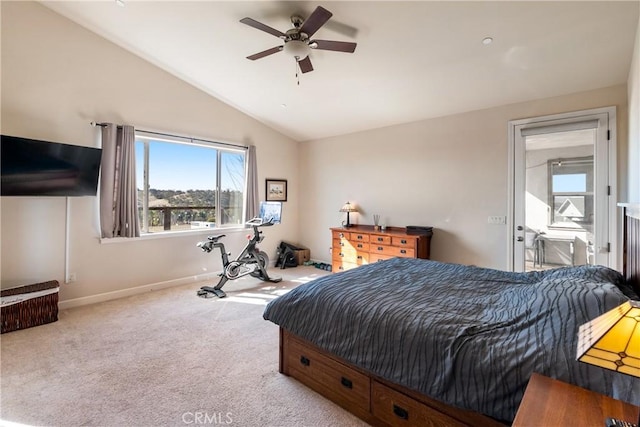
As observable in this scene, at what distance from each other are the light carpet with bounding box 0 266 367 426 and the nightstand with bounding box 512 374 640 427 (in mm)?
1178

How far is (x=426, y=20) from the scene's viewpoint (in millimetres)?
2773

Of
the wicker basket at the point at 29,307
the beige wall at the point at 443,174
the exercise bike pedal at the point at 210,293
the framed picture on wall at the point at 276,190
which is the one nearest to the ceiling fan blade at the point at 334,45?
the beige wall at the point at 443,174

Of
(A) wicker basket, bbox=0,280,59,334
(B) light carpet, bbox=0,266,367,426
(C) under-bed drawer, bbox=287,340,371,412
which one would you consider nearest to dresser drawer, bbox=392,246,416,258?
(B) light carpet, bbox=0,266,367,426

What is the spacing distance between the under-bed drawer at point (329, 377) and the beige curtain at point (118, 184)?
3263 millimetres

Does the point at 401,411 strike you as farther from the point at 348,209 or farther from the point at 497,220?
the point at 348,209

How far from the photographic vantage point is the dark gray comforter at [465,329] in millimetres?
1308

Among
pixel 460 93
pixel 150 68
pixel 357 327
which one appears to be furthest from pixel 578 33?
pixel 150 68

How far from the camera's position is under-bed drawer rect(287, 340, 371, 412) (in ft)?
6.19

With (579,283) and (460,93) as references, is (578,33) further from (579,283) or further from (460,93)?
(579,283)

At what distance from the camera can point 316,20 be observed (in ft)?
8.16

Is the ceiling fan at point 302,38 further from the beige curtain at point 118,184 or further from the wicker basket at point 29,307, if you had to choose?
the wicker basket at point 29,307

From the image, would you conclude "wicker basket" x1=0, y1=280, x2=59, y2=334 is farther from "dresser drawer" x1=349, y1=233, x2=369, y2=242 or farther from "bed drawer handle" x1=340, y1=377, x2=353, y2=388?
"dresser drawer" x1=349, y1=233, x2=369, y2=242

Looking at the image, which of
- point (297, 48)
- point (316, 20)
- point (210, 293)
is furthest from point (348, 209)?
point (316, 20)

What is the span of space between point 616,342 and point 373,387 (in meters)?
1.36
